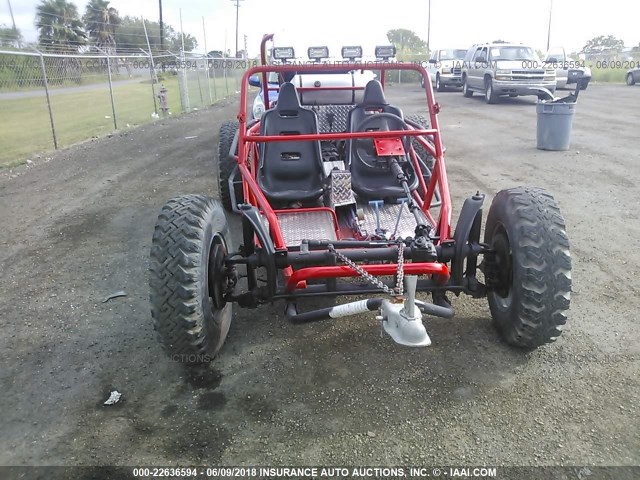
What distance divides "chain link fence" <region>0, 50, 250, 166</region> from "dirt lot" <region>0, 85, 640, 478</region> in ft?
22.1

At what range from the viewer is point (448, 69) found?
76.3 ft

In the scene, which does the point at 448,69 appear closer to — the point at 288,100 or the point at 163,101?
the point at 163,101

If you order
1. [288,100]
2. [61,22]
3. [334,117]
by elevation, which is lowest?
[334,117]

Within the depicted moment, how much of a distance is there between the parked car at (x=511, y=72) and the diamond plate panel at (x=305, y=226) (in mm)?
14714

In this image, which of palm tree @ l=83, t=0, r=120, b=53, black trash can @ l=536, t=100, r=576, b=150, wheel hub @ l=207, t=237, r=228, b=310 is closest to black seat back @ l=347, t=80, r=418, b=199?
wheel hub @ l=207, t=237, r=228, b=310

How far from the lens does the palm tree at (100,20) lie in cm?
5318

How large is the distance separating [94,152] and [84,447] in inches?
366

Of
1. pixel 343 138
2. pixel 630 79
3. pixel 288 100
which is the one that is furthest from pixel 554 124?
pixel 630 79

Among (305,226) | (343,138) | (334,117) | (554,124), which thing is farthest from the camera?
(554,124)

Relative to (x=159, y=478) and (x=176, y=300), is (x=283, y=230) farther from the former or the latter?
(x=159, y=478)

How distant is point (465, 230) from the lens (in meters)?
3.32

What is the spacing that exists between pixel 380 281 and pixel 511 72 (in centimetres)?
1660

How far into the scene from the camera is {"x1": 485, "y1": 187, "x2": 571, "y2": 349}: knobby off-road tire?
3.12 m

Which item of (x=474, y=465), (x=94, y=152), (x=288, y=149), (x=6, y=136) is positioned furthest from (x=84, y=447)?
(x=6, y=136)
